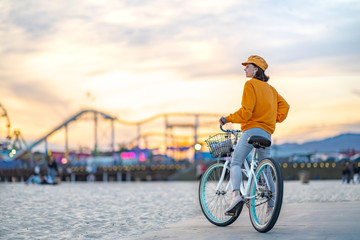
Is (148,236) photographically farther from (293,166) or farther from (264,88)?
(293,166)

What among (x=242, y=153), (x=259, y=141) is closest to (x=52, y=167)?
(x=242, y=153)

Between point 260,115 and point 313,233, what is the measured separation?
136 centimetres

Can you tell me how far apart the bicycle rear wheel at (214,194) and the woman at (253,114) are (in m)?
0.51

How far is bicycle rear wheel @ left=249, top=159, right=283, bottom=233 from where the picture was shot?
5992 mm

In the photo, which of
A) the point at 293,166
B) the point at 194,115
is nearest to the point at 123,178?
the point at 293,166

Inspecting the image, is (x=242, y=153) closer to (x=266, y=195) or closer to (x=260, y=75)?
(x=266, y=195)

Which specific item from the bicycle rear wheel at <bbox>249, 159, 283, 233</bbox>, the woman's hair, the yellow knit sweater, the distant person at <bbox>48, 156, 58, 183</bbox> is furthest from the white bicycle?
the distant person at <bbox>48, 156, 58, 183</bbox>

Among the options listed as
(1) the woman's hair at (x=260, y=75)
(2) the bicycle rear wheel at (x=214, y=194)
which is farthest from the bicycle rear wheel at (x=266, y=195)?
(1) the woman's hair at (x=260, y=75)

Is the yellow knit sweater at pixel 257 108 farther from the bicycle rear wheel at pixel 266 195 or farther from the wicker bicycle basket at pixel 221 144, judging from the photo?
the bicycle rear wheel at pixel 266 195

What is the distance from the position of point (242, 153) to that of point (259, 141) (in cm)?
42

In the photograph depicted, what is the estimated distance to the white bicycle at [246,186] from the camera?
6.20 meters

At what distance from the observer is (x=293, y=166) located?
83062mm

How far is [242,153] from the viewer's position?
6.91 m

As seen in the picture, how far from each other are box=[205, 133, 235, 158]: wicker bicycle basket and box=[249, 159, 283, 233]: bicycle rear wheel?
66 cm
